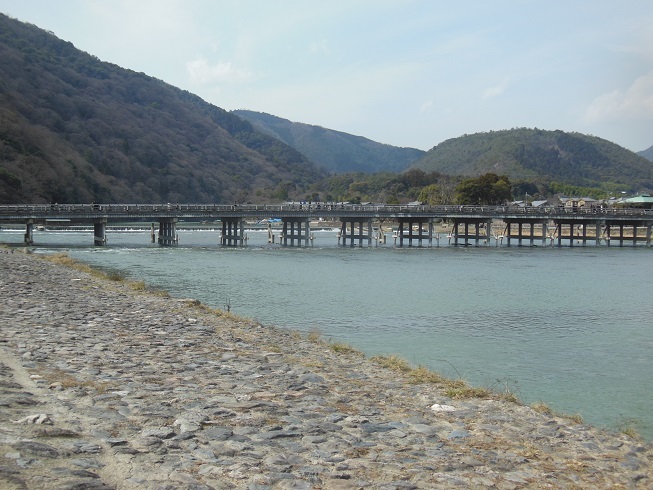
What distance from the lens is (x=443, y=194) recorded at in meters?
106

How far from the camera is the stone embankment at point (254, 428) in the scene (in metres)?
5.00

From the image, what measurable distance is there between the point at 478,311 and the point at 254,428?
15.8m

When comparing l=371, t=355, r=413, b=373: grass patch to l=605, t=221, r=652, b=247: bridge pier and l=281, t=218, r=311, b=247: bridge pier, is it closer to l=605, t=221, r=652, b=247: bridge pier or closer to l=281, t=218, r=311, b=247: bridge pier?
l=281, t=218, r=311, b=247: bridge pier

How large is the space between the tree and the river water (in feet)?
160

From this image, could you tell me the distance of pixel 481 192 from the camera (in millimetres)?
92688

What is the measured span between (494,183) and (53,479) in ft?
310

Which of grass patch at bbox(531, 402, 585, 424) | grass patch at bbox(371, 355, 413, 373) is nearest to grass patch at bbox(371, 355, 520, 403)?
grass patch at bbox(371, 355, 413, 373)

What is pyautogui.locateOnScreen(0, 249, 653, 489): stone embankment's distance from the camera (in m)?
5.00

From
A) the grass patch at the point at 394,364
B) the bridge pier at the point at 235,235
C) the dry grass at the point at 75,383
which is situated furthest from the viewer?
the bridge pier at the point at 235,235

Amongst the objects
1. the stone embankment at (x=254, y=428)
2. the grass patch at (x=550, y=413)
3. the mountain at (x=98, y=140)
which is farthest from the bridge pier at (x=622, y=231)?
the mountain at (x=98, y=140)

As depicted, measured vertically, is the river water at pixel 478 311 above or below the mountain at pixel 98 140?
below

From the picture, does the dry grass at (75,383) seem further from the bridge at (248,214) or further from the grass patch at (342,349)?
the bridge at (248,214)

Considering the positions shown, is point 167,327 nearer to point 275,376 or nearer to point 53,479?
point 275,376

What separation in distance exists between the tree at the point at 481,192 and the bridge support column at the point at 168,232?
48226 millimetres
